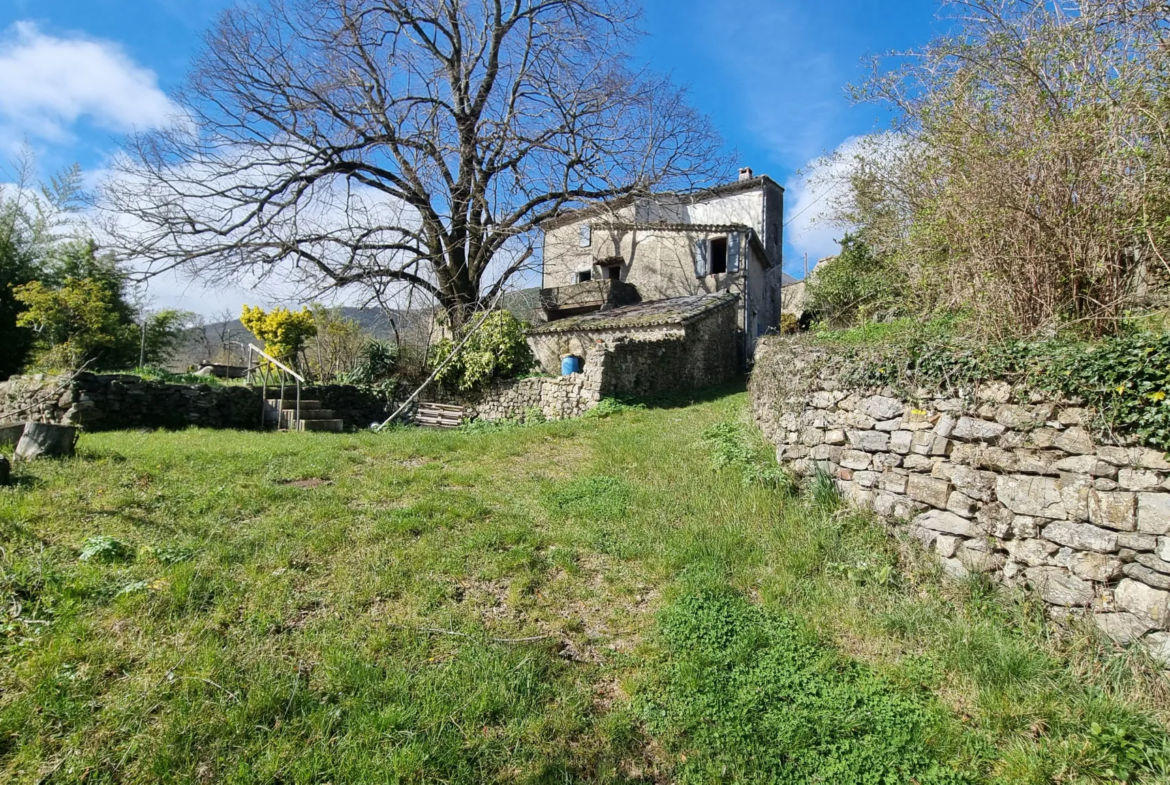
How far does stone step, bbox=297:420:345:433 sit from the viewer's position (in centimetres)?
1127

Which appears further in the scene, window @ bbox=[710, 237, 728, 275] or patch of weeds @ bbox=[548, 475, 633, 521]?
window @ bbox=[710, 237, 728, 275]

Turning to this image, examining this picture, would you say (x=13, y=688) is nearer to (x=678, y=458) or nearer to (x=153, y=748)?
(x=153, y=748)

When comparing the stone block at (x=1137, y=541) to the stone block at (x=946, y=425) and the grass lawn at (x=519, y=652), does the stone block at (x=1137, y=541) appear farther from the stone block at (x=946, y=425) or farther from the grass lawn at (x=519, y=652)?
the stone block at (x=946, y=425)

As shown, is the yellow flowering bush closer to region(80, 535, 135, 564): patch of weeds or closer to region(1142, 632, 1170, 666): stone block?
region(80, 535, 135, 564): patch of weeds

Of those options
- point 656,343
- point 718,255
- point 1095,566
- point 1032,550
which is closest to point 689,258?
point 718,255

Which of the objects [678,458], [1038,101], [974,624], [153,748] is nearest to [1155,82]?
[1038,101]

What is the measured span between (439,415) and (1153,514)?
1257 centimetres

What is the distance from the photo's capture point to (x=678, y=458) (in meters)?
7.18

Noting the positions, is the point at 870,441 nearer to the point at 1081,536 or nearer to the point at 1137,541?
the point at 1081,536

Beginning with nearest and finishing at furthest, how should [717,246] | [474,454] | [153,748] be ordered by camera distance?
[153,748], [474,454], [717,246]

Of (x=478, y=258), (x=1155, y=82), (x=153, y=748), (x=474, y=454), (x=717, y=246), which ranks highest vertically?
(x=717, y=246)

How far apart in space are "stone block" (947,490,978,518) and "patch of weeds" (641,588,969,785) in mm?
1723

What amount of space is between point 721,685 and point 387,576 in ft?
8.24

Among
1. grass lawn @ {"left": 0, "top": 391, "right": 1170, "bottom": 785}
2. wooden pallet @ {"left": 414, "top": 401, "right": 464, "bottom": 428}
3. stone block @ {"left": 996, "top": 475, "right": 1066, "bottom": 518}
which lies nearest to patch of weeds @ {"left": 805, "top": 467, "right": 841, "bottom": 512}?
grass lawn @ {"left": 0, "top": 391, "right": 1170, "bottom": 785}
